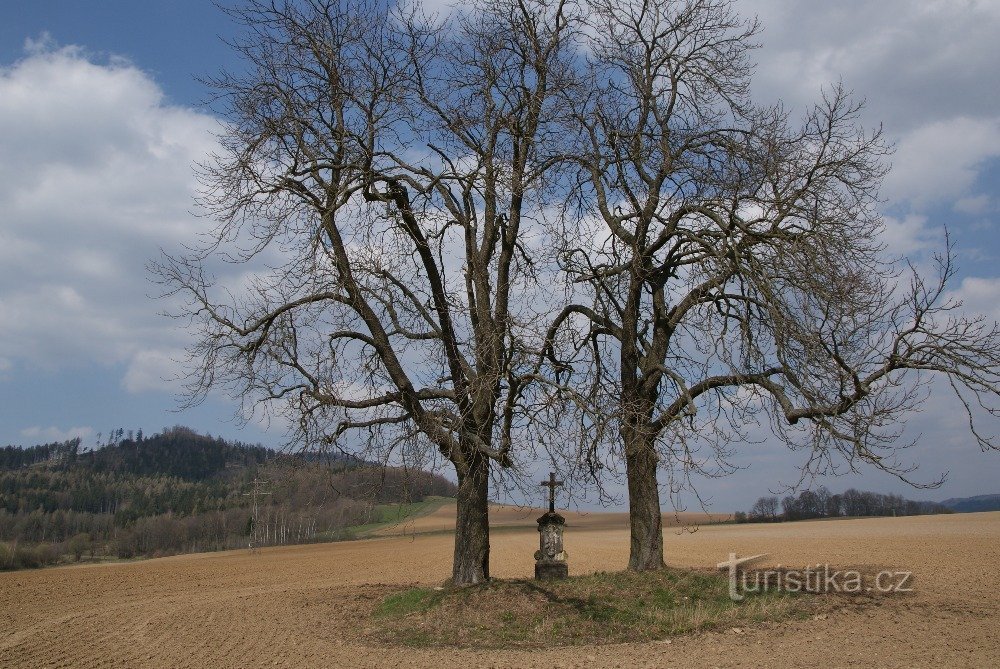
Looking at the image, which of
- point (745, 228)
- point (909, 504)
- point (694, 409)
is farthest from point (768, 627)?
point (909, 504)

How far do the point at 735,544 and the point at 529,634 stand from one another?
24080 millimetres

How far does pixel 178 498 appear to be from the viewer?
126562 millimetres

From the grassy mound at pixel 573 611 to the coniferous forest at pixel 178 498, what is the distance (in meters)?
1.96

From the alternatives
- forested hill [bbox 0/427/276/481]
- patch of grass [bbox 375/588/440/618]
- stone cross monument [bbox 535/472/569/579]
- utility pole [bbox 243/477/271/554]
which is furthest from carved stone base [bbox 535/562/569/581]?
forested hill [bbox 0/427/276/481]

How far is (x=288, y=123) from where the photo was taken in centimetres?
1318

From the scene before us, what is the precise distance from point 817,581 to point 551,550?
5327 millimetres

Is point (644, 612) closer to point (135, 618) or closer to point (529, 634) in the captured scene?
point (529, 634)

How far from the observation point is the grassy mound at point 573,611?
37.5 ft

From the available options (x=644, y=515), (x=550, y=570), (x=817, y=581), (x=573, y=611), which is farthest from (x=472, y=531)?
(x=817, y=581)

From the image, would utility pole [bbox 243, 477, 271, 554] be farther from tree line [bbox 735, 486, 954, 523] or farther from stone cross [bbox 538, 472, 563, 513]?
tree line [bbox 735, 486, 954, 523]

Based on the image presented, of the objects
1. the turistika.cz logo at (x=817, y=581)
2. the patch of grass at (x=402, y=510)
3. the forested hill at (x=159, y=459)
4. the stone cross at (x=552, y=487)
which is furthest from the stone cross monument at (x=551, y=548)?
the forested hill at (x=159, y=459)

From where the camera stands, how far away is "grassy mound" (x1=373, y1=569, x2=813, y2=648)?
37.5 feet

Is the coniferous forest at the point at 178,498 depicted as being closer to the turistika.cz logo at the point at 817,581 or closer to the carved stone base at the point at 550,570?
the carved stone base at the point at 550,570

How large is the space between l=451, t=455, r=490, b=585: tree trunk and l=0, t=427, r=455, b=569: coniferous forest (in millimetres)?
619
